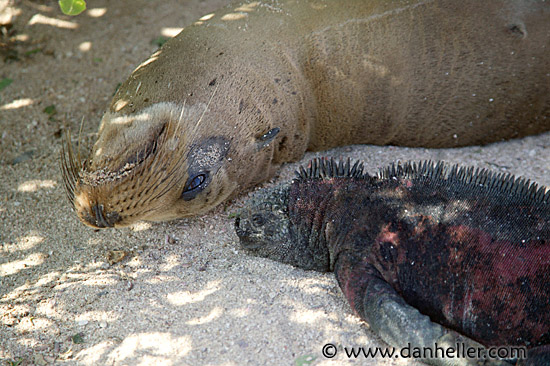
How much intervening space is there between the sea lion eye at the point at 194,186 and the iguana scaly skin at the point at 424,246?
0.36 m

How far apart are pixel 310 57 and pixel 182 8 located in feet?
8.63

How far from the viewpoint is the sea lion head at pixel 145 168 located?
140 inches

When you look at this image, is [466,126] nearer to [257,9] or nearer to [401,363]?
[257,9]

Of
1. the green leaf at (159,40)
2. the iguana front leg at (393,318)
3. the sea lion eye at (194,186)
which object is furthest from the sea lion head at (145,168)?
the green leaf at (159,40)

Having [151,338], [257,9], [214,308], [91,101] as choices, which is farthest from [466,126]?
[91,101]

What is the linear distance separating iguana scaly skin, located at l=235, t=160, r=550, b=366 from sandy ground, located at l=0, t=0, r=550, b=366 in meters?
0.19

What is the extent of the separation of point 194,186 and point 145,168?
1.35 feet

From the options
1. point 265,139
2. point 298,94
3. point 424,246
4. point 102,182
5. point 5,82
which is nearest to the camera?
point 424,246

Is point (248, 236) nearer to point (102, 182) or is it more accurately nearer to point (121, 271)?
point (121, 271)

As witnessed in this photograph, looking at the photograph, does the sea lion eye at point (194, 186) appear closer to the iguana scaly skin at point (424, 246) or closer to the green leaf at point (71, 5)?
the iguana scaly skin at point (424, 246)

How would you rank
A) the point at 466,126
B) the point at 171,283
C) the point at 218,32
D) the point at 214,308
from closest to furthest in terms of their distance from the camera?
the point at 214,308
the point at 171,283
the point at 218,32
the point at 466,126

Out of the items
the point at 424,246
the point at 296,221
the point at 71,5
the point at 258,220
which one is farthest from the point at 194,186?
the point at 424,246

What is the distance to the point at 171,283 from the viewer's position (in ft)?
12.2

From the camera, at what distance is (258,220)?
389 centimetres
